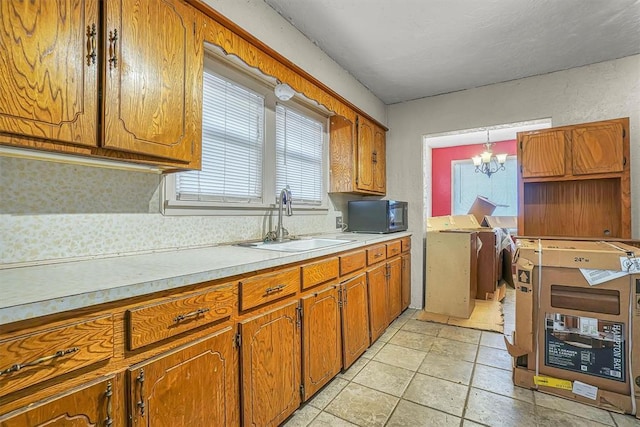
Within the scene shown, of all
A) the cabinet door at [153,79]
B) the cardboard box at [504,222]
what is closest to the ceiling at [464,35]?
the cabinet door at [153,79]

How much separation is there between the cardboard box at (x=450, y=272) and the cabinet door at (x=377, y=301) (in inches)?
32.6

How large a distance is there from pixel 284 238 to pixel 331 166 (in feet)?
3.67

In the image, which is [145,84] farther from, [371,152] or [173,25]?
[371,152]

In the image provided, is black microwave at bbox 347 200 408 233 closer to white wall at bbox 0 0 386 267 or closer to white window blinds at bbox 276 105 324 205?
white window blinds at bbox 276 105 324 205

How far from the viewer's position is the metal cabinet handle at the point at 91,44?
3.52 feet

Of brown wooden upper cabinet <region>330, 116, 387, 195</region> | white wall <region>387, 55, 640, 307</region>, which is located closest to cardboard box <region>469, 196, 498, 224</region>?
white wall <region>387, 55, 640, 307</region>

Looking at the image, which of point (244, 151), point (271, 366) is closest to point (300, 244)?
point (244, 151)

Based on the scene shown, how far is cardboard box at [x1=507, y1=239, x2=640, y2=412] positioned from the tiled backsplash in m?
2.12

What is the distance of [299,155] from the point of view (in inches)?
106

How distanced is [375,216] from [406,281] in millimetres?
904

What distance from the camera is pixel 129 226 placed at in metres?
1.46

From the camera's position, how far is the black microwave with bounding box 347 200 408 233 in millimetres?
2979

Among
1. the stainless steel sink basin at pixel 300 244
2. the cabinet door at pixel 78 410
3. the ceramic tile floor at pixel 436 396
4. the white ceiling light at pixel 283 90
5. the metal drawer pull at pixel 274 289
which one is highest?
the white ceiling light at pixel 283 90

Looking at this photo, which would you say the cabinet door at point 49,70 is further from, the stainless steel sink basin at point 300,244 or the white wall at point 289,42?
the stainless steel sink basin at point 300,244
